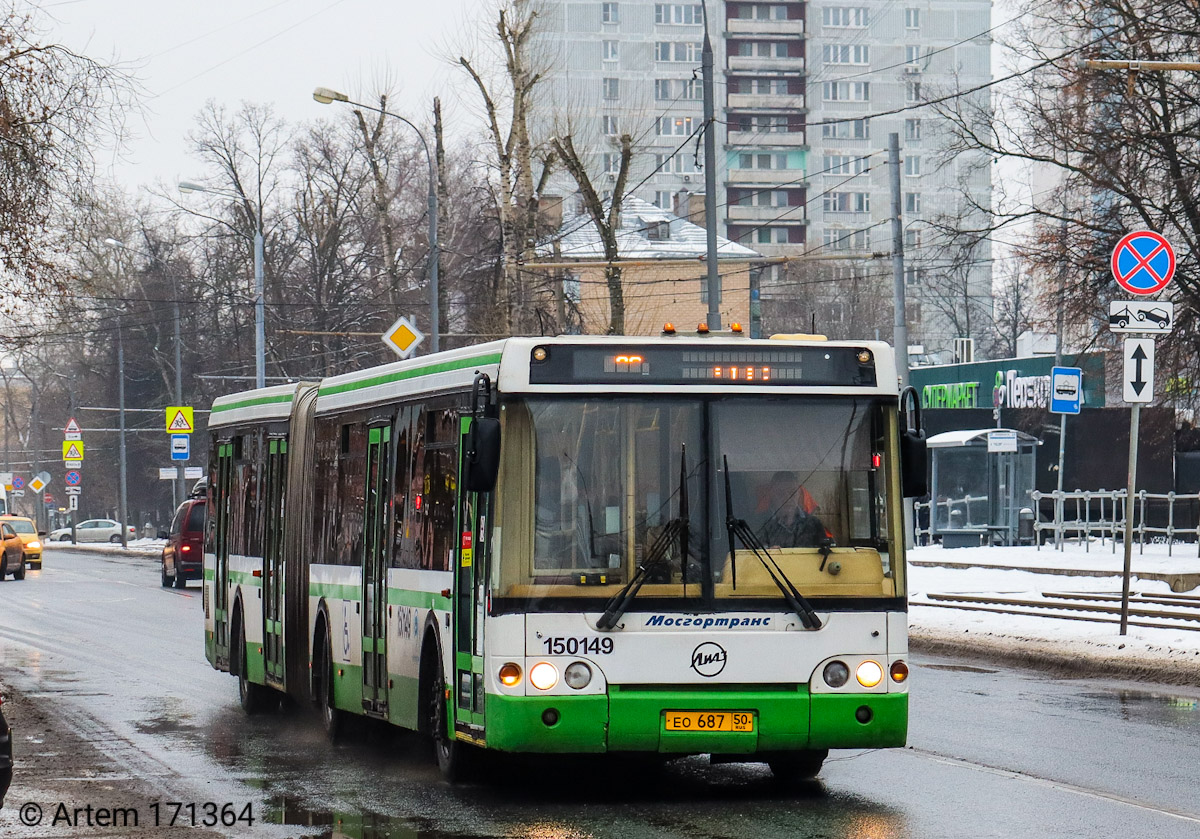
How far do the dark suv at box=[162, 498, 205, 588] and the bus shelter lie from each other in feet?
50.2

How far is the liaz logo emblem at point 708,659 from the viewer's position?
9.78 m

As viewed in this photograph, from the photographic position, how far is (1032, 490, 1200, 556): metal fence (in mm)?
36219

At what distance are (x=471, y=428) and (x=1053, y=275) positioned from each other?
2615 centimetres

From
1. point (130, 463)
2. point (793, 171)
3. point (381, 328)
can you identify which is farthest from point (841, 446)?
point (793, 171)

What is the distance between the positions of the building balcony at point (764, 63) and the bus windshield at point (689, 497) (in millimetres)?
117810

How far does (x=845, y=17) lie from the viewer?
12812 cm

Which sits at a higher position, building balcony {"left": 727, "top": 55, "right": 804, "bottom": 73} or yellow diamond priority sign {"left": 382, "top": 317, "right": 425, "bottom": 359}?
building balcony {"left": 727, "top": 55, "right": 804, "bottom": 73}

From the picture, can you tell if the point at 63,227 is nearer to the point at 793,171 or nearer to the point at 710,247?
the point at 710,247

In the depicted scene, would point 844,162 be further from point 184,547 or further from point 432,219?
point 432,219

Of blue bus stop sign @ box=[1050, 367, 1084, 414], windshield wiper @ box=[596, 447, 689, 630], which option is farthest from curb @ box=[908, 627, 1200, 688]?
blue bus stop sign @ box=[1050, 367, 1084, 414]

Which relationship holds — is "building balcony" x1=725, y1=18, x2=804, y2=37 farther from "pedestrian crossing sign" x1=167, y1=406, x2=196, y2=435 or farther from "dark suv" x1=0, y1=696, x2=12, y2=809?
"dark suv" x1=0, y1=696, x2=12, y2=809

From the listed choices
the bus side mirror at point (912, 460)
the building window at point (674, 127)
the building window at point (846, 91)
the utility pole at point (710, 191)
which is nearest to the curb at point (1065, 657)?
the bus side mirror at point (912, 460)

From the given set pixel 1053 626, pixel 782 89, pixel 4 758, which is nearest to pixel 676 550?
pixel 4 758

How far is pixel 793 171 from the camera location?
417ft
